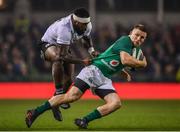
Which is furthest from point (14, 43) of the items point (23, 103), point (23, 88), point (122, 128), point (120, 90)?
point (122, 128)

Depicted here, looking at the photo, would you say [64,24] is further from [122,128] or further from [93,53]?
[122,128]

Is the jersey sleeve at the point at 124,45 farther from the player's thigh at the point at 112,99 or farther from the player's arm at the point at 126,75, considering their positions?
the player's thigh at the point at 112,99

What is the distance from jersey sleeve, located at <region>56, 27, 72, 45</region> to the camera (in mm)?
13805

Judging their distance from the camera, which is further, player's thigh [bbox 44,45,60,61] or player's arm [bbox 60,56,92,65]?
player's thigh [bbox 44,45,60,61]

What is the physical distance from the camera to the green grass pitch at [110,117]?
42.1ft

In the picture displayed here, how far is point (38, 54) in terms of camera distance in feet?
83.9

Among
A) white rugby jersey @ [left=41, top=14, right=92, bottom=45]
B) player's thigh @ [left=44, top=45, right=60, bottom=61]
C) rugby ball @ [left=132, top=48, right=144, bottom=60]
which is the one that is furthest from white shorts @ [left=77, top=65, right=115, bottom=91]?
player's thigh @ [left=44, top=45, right=60, bottom=61]

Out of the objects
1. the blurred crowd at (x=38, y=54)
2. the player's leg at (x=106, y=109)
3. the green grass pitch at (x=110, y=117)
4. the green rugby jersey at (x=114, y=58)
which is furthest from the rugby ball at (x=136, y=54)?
the blurred crowd at (x=38, y=54)

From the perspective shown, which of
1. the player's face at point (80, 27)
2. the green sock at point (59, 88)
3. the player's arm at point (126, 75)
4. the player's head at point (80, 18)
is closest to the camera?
the player's arm at point (126, 75)

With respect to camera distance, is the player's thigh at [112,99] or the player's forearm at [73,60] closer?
the player's thigh at [112,99]

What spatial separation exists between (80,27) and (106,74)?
1.54 meters

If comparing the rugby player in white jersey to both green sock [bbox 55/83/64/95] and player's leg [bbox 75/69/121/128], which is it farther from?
player's leg [bbox 75/69/121/128]

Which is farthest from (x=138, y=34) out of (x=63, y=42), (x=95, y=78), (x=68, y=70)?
(x=68, y=70)

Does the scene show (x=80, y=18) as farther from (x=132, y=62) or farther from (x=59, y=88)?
(x=132, y=62)
